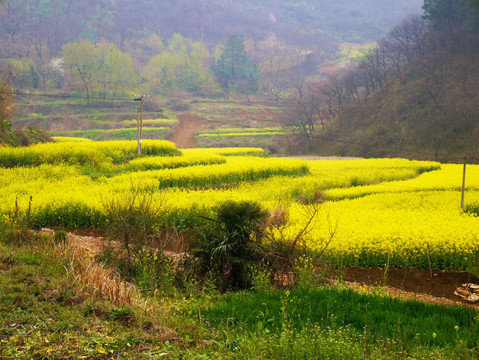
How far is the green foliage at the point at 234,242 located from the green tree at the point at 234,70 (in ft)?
310

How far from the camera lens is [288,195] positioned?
66.5 ft

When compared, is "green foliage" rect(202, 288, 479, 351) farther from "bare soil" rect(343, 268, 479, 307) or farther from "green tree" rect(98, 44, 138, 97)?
"green tree" rect(98, 44, 138, 97)

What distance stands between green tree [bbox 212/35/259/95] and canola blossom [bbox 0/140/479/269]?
236 feet

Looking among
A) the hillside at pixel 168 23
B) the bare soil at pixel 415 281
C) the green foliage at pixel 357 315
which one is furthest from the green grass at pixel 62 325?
the hillside at pixel 168 23

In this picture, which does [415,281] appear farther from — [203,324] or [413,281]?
[203,324]

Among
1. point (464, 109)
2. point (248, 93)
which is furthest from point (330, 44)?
point (464, 109)

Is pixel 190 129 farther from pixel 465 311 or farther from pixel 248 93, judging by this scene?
pixel 465 311

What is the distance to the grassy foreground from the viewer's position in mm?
5008

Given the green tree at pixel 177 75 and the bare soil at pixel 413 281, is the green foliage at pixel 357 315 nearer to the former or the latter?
the bare soil at pixel 413 281

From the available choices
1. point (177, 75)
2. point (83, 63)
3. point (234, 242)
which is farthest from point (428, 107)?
point (177, 75)

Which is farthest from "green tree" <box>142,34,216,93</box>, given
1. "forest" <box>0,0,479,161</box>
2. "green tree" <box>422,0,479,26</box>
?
"green tree" <box>422,0,479,26</box>

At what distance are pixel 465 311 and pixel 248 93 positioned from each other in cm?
10033

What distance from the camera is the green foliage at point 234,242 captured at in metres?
9.34

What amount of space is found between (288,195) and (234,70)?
8857 cm
